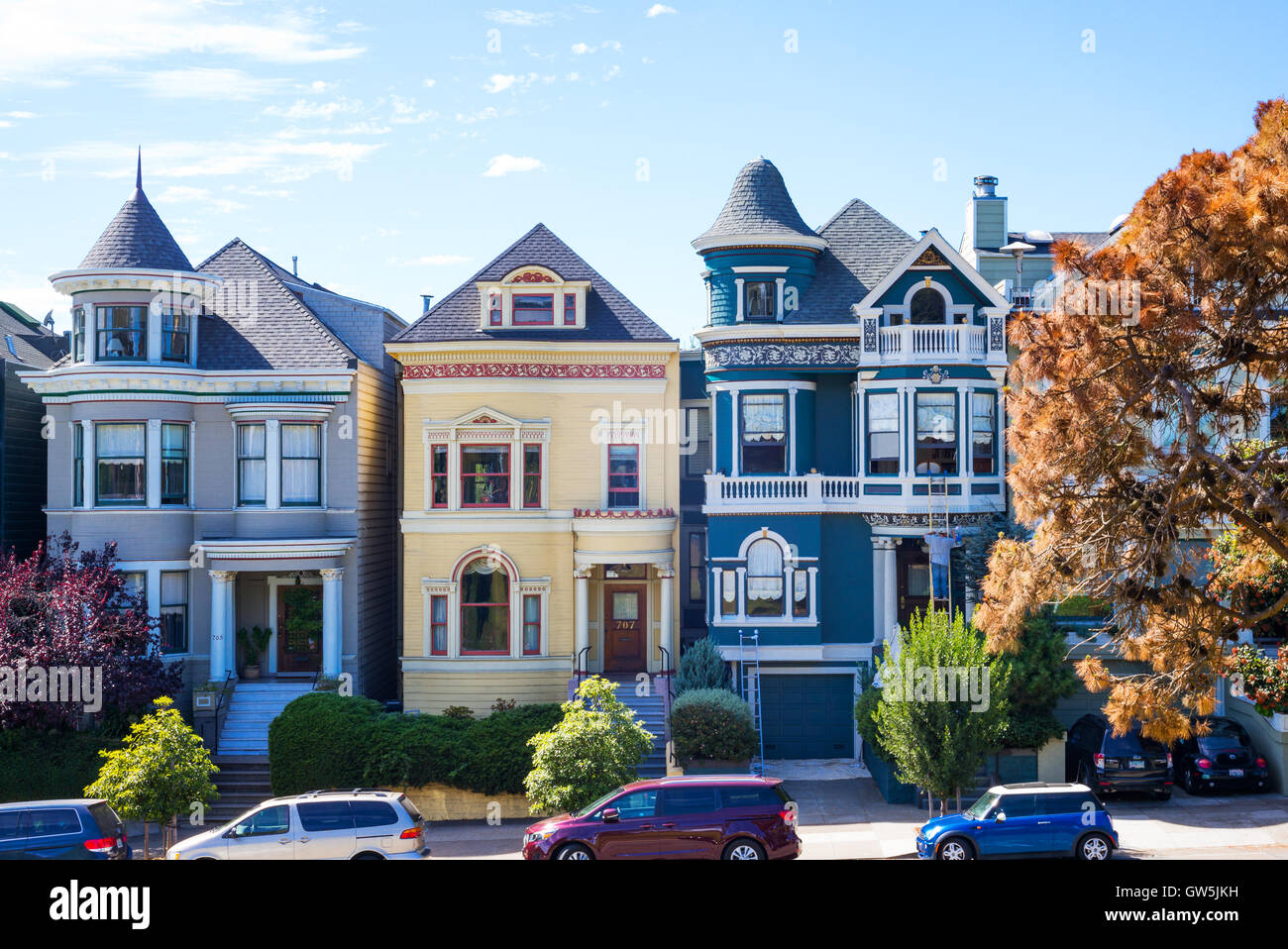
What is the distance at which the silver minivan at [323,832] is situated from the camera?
56.9ft

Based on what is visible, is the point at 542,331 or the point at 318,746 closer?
the point at 318,746

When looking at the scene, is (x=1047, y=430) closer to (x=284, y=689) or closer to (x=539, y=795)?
(x=539, y=795)

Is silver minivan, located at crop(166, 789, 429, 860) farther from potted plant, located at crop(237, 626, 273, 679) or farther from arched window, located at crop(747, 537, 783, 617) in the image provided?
arched window, located at crop(747, 537, 783, 617)

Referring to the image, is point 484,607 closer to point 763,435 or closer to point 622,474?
point 622,474

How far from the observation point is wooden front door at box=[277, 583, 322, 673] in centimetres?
2941

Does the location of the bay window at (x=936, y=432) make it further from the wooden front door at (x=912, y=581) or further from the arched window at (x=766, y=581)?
the arched window at (x=766, y=581)

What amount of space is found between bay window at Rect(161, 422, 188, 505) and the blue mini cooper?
20.6 meters

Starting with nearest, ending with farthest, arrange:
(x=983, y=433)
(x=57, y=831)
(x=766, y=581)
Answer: (x=57, y=831)
(x=983, y=433)
(x=766, y=581)

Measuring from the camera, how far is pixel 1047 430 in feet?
50.7

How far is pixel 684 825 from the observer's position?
17406 millimetres

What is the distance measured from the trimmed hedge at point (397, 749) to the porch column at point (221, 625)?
12.1 ft

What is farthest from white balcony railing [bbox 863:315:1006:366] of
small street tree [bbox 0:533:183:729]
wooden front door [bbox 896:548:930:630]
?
small street tree [bbox 0:533:183:729]

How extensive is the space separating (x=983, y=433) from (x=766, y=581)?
6783 millimetres

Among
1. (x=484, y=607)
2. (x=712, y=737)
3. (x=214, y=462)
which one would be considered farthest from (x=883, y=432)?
(x=214, y=462)
